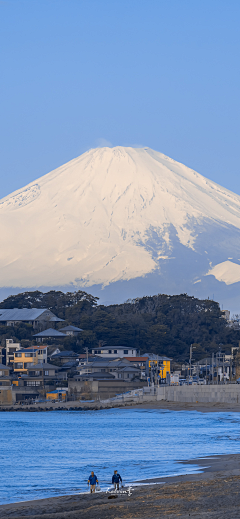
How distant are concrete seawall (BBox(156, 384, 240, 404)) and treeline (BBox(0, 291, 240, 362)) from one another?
109ft

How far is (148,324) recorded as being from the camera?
107062 mm

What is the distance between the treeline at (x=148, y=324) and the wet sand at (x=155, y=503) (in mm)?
82709

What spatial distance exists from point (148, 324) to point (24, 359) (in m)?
24.6

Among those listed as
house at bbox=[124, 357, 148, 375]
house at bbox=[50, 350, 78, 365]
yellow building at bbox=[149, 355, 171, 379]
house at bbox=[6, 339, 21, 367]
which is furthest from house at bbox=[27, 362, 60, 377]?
yellow building at bbox=[149, 355, 171, 379]

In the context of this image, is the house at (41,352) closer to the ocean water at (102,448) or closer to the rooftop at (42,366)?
the rooftop at (42,366)

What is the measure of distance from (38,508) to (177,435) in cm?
2358

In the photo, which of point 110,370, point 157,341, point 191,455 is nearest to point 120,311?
point 157,341

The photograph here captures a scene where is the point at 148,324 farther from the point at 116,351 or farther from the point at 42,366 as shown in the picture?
the point at 42,366

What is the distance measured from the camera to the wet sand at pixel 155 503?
13.3 meters

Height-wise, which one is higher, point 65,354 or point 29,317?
point 29,317

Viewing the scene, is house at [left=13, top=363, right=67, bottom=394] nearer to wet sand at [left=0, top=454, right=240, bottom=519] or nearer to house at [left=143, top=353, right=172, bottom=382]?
house at [left=143, top=353, right=172, bottom=382]

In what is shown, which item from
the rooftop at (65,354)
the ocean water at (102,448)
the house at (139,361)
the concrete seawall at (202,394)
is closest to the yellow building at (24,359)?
the rooftop at (65,354)

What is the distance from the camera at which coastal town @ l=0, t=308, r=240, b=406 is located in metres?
81.6

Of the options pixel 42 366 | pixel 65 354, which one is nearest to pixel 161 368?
pixel 42 366
